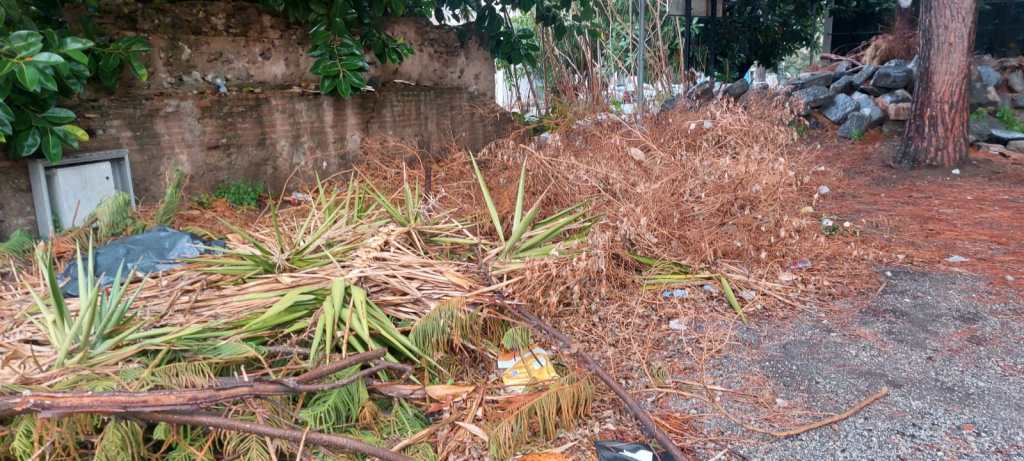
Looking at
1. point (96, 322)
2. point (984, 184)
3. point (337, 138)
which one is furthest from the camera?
point (337, 138)

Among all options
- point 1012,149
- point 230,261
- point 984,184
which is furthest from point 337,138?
point 1012,149

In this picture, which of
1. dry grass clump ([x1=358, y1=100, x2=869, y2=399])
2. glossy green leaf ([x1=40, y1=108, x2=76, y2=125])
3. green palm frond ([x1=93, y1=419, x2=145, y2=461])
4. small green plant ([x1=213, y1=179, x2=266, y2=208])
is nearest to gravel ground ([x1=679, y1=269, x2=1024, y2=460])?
dry grass clump ([x1=358, y1=100, x2=869, y2=399])

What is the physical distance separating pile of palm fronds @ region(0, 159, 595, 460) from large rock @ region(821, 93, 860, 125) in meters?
6.02

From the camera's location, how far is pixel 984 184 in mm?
5762

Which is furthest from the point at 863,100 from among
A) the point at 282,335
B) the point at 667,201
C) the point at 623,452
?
the point at 282,335

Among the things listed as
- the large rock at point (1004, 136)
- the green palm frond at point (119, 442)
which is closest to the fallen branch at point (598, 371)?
the green palm frond at point (119, 442)

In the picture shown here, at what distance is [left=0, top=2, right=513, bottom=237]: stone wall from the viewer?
16.3ft

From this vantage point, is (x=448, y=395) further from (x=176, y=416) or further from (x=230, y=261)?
(x=230, y=261)

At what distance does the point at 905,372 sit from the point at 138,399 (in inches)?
109

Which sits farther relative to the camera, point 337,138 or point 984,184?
point 337,138

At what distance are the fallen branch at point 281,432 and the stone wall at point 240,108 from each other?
3.27 meters

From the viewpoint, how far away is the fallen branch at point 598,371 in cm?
233

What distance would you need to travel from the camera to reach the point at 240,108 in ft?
18.4

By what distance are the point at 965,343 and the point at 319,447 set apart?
269 centimetres
